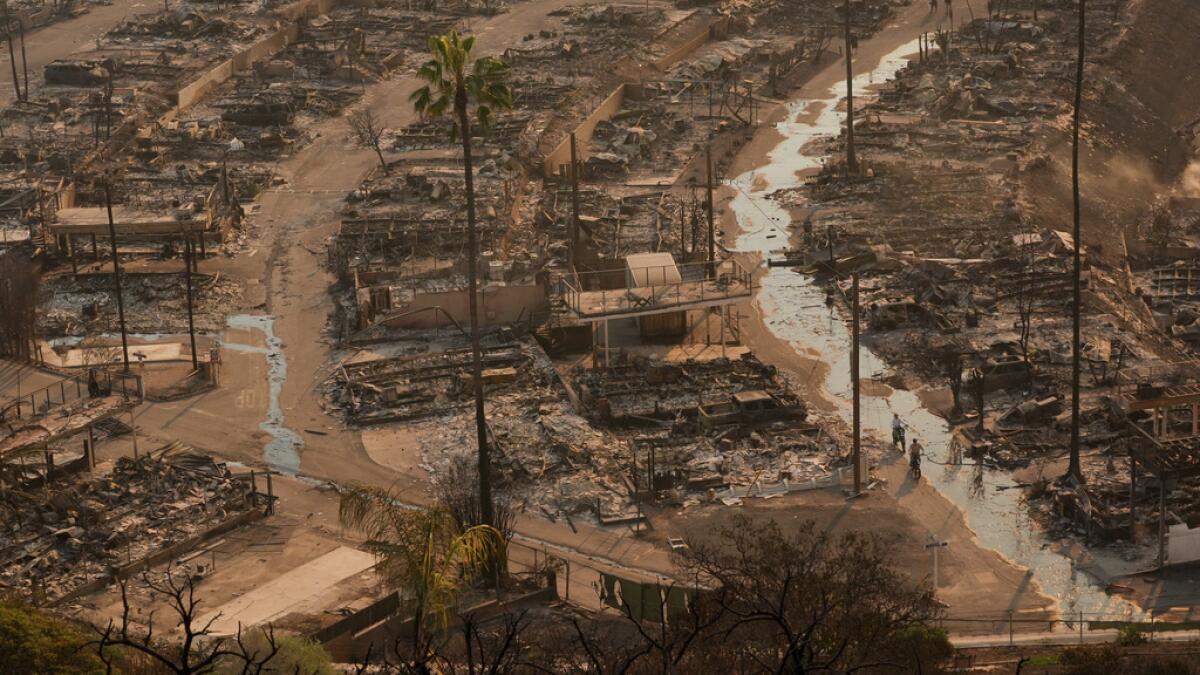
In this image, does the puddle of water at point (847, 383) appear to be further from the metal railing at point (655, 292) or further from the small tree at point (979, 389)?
the metal railing at point (655, 292)

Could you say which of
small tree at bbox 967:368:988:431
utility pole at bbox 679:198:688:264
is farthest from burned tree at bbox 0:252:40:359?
small tree at bbox 967:368:988:431

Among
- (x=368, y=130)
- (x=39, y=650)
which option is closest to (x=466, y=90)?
(x=39, y=650)

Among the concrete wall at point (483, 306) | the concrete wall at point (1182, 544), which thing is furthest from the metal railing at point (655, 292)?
the concrete wall at point (1182, 544)

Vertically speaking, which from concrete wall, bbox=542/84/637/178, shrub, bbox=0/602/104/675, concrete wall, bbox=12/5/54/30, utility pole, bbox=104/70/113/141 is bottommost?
shrub, bbox=0/602/104/675

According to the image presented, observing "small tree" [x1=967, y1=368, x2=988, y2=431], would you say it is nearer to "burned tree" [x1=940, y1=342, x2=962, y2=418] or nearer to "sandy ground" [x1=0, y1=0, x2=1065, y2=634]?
"burned tree" [x1=940, y1=342, x2=962, y2=418]

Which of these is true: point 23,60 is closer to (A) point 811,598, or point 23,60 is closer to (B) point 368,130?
(B) point 368,130
